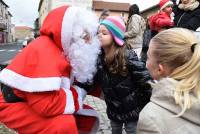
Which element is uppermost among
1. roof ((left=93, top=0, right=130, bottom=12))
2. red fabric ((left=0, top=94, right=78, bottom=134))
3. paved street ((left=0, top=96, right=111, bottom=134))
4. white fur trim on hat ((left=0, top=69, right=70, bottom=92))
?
white fur trim on hat ((left=0, top=69, right=70, bottom=92))

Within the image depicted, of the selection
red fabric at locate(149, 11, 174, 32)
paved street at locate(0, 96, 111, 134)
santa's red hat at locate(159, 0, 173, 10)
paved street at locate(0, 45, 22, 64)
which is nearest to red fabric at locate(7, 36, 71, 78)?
paved street at locate(0, 96, 111, 134)

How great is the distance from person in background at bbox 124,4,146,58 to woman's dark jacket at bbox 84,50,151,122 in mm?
3390

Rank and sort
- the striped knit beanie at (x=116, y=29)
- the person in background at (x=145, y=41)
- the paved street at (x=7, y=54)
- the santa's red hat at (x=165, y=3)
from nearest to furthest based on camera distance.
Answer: the striped knit beanie at (x=116, y=29) → the santa's red hat at (x=165, y=3) → the person in background at (x=145, y=41) → the paved street at (x=7, y=54)

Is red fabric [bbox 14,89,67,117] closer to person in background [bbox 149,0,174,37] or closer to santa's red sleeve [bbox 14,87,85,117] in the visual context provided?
santa's red sleeve [bbox 14,87,85,117]

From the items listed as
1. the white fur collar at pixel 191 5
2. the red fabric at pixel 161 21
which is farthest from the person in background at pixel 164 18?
the white fur collar at pixel 191 5

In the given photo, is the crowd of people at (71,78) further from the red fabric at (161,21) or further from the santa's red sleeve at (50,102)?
the red fabric at (161,21)

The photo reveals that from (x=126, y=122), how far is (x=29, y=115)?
0.96 m

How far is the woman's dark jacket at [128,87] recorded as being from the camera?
329 centimetres

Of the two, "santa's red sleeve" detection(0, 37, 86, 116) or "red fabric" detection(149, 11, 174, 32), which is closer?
"santa's red sleeve" detection(0, 37, 86, 116)

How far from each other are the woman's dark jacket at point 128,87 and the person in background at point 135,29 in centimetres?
339

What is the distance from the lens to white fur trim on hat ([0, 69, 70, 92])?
2.87 m

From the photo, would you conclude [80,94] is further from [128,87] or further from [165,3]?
[165,3]

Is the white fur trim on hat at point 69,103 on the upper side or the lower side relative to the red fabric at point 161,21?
lower

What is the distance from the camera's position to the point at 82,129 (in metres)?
3.57
